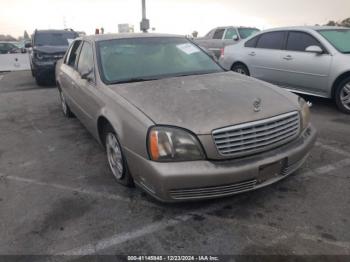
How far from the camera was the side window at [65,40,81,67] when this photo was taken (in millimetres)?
5005

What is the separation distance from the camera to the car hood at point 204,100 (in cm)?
266

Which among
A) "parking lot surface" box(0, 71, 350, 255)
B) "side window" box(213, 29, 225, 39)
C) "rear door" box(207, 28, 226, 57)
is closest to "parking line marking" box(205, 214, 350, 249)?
"parking lot surface" box(0, 71, 350, 255)

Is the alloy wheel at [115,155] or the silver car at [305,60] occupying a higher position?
the silver car at [305,60]

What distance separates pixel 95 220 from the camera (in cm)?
290

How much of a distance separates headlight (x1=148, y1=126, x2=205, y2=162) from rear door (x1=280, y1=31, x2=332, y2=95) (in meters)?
4.23

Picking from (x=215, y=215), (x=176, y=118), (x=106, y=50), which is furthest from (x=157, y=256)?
(x=106, y=50)

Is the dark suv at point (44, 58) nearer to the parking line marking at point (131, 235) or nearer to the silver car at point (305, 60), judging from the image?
the silver car at point (305, 60)

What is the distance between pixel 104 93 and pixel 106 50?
2.46 feet

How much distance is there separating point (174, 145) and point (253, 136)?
66 centimetres

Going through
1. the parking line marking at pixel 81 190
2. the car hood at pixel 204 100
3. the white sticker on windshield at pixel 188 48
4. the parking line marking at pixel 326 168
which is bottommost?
the parking line marking at pixel 81 190

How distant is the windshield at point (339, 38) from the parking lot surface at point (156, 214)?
2247 millimetres

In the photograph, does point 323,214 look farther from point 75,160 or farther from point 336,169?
point 75,160

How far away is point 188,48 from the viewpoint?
4.30m

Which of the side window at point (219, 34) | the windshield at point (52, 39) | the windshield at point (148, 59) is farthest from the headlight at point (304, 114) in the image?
the side window at point (219, 34)
